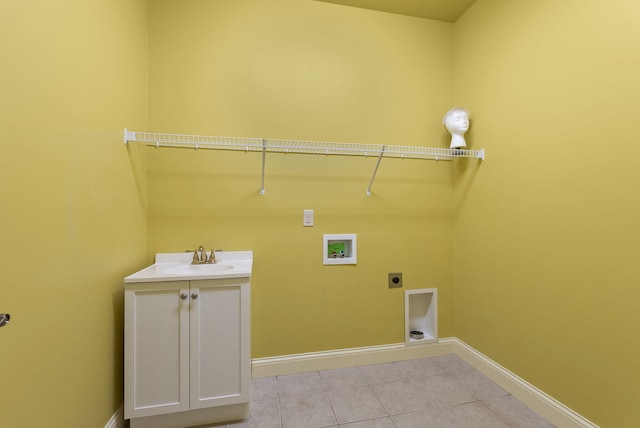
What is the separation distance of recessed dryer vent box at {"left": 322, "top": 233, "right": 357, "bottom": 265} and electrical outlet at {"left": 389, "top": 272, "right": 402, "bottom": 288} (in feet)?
1.08

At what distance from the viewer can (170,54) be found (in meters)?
1.86

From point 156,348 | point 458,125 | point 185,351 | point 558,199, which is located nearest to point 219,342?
point 185,351

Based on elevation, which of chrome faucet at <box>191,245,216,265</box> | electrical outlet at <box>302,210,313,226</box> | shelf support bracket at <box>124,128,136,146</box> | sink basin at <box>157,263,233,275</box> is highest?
shelf support bracket at <box>124,128,136,146</box>

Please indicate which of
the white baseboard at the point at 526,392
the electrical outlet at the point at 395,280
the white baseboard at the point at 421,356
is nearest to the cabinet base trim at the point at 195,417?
the white baseboard at the point at 421,356

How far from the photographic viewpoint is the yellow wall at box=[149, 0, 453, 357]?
188 centimetres

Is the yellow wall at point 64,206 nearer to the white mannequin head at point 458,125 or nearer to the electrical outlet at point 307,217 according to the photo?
the electrical outlet at point 307,217

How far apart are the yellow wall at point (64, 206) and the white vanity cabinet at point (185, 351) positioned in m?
0.13

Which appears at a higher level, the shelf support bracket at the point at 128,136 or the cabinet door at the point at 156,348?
the shelf support bracket at the point at 128,136

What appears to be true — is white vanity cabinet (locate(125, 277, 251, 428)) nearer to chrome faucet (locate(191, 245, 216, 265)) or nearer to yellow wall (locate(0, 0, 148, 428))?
yellow wall (locate(0, 0, 148, 428))

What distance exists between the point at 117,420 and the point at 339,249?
1.59 m

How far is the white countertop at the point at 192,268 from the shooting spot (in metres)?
1.44

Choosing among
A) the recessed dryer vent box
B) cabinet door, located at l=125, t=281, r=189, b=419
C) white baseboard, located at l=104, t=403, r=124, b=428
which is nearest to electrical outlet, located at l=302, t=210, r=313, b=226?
the recessed dryer vent box

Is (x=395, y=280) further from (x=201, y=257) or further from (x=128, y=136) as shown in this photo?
(x=128, y=136)

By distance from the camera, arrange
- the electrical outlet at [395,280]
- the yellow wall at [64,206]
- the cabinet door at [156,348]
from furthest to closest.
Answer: the electrical outlet at [395,280], the cabinet door at [156,348], the yellow wall at [64,206]
